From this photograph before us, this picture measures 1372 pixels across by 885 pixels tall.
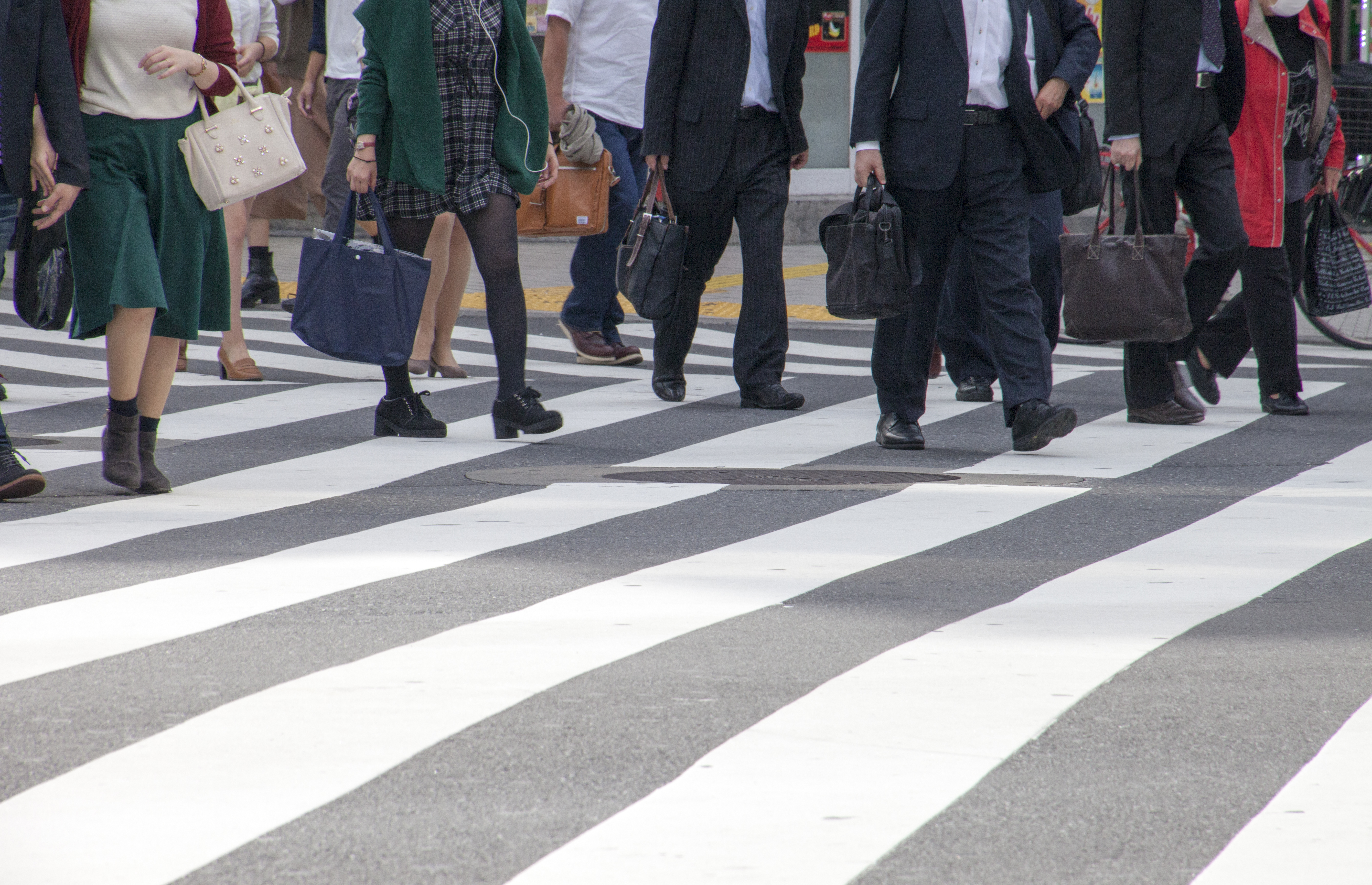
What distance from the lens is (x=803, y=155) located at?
8070 millimetres

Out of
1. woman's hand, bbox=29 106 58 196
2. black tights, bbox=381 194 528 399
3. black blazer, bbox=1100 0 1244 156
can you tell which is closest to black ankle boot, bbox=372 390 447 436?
black tights, bbox=381 194 528 399

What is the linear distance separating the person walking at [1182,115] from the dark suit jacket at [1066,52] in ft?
0.49

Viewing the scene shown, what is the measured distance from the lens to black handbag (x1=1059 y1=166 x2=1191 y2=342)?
7027mm

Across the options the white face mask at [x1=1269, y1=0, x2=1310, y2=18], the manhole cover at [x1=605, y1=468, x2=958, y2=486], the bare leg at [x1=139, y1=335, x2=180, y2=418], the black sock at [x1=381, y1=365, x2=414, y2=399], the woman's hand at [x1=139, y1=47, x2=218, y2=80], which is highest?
the white face mask at [x1=1269, y1=0, x2=1310, y2=18]

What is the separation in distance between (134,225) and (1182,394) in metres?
4.12

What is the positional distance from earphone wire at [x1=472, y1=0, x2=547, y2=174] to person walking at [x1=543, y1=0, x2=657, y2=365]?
2332 mm

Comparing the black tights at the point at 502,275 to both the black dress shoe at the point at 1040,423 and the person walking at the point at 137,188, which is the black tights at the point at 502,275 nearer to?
the person walking at the point at 137,188

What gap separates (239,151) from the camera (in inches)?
230

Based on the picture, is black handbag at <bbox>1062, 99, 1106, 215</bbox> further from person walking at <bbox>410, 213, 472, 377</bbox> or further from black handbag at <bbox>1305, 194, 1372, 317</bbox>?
person walking at <bbox>410, 213, 472, 377</bbox>

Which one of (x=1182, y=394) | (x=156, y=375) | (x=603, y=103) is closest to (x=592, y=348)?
(x=603, y=103)

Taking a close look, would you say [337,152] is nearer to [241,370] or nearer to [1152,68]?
[241,370]

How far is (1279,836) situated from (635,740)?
100 cm

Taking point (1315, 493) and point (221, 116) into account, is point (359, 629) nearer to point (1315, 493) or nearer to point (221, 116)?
point (221, 116)

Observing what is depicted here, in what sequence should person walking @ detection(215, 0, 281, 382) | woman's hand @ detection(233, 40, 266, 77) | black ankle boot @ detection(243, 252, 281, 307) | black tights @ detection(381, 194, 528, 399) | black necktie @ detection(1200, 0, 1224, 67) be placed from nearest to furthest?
black tights @ detection(381, 194, 528, 399)
black necktie @ detection(1200, 0, 1224, 67)
woman's hand @ detection(233, 40, 266, 77)
person walking @ detection(215, 0, 281, 382)
black ankle boot @ detection(243, 252, 281, 307)
